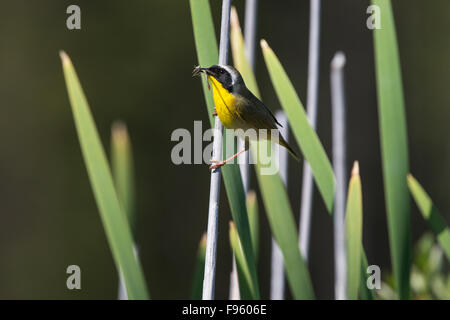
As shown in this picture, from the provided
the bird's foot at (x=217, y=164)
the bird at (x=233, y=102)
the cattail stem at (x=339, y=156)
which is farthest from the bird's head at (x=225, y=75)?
the cattail stem at (x=339, y=156)

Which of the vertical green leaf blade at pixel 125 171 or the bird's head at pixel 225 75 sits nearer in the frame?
the bird's head at pixel 225 75

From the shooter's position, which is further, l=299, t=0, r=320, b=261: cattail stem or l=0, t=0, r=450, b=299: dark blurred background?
l=0, t=0, r=450, b=299: dark blurred background

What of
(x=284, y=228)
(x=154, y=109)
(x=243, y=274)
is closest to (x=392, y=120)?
(x=284, y=228)

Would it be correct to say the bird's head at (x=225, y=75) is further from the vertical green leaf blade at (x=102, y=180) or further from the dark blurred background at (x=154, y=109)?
the dark blurred background at (x=154, y=109)

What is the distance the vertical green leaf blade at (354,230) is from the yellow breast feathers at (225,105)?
0.71 feet

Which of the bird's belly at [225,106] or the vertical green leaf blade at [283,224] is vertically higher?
the bird's belly at [225,106]

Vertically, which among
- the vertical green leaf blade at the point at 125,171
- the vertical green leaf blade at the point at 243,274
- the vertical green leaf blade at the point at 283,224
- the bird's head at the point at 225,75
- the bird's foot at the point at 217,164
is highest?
the bird's head at the point at 225,75

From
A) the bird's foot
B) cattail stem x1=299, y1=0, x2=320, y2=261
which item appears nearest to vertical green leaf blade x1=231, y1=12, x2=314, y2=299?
the bird's foot

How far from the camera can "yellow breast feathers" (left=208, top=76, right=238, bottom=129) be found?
0.84 m

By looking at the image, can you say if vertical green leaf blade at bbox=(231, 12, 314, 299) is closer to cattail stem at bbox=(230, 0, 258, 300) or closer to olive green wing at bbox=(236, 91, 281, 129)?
olive green wing at bbox=(236, 91, 281, 129)

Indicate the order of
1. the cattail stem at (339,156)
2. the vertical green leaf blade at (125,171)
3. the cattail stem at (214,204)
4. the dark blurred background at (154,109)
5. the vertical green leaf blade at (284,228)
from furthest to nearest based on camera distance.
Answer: the dark blurred background at (154,109) < the cattail stem at (339,156) < the vertical green leaf blade at (125,171) < the vertical green leaf blade at (284,228) < the cattail stem at (214,204)

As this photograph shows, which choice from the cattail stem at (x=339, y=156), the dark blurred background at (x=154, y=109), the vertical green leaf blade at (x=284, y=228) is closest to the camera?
the vertical green leaf blade at (x=284, y=228)

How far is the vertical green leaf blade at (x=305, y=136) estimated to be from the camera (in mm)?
854

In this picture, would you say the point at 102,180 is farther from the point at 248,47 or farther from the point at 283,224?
the point at 248,47
